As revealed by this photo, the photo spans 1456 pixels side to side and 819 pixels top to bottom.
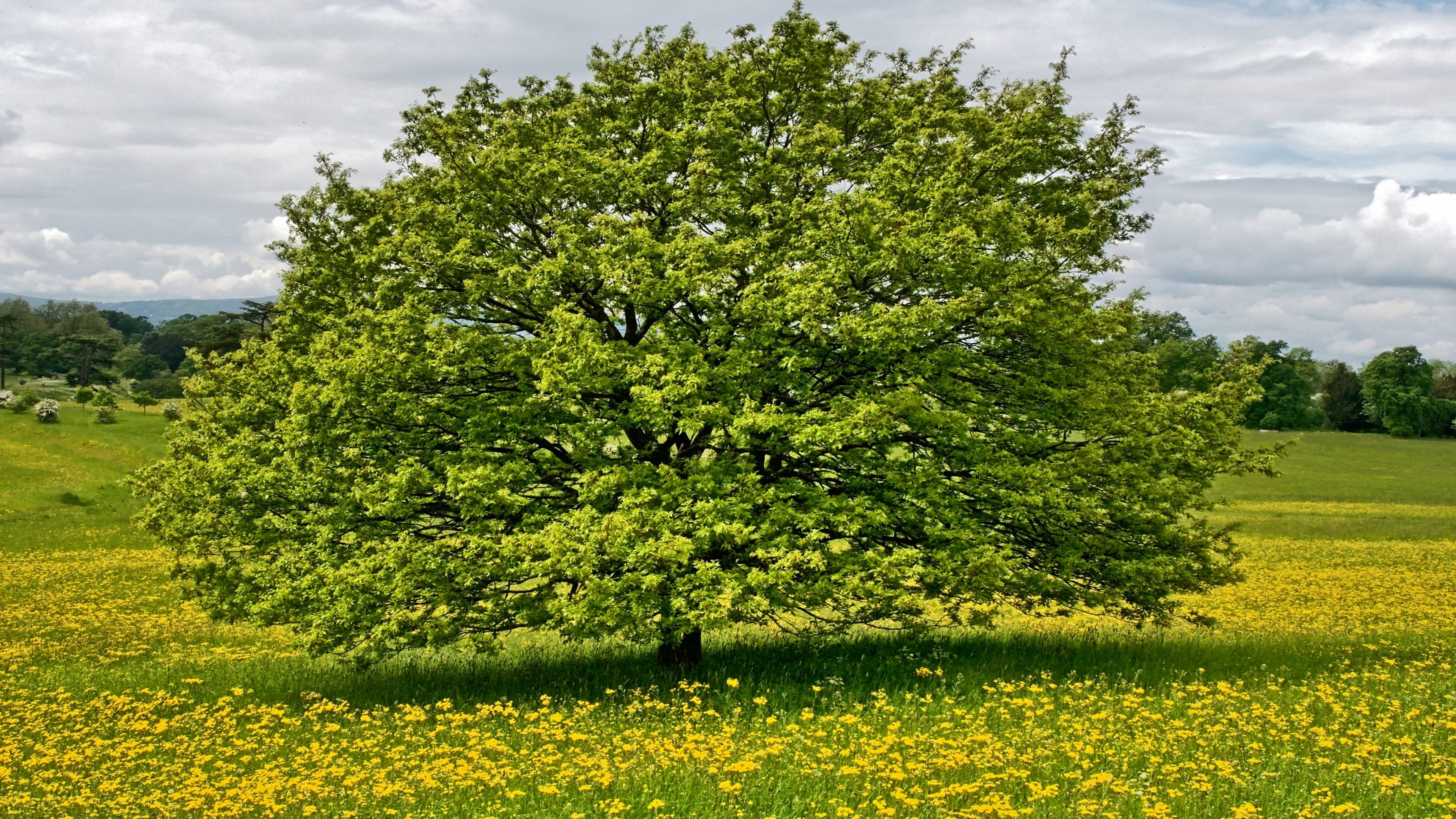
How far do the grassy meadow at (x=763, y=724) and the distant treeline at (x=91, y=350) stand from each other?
6314 centimetres

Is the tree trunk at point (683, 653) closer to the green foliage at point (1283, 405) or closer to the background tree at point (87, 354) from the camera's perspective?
the green foliage at point (1283, 405)

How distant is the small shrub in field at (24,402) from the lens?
233 feet

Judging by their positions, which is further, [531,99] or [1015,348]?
[531,99]

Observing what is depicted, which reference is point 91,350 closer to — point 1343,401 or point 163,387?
point 163,387

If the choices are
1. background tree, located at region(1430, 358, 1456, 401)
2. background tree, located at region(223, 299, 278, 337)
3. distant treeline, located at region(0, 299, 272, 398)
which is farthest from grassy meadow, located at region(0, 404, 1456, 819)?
background tree, located at region(1430, 358, 1456, 401)

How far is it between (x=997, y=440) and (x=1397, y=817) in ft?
27.7

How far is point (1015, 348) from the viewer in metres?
16.1

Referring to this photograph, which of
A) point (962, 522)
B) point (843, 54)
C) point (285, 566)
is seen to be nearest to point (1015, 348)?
point (962, 522)

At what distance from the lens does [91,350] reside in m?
134

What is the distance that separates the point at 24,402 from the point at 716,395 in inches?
3172

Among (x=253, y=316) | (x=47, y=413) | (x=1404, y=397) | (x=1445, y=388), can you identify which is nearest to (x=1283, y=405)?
(x=1404, y=397)

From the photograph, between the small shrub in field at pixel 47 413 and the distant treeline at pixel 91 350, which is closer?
the small shrub in field at pixel 47 413

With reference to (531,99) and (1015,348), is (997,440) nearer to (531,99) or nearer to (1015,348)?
(1015,348)

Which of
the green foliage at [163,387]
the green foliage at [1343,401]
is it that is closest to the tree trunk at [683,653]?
the green foliage at [163,387]
